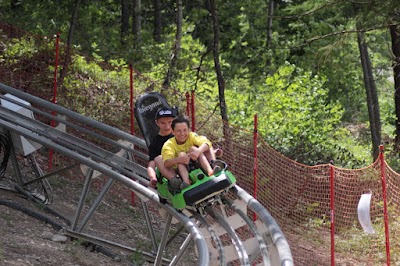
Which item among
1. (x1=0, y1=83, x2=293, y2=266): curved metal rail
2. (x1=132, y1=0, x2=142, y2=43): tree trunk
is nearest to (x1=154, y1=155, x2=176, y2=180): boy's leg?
(x1=0, y1=83, x2=293, y2=266): curved metal rail

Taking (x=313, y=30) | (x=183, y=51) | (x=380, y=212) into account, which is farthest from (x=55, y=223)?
(x=313, y=30)

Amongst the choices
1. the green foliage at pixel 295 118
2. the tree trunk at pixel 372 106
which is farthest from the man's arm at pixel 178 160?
the tree trunk at pixel 372 106

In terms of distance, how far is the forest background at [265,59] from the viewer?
61.2ft

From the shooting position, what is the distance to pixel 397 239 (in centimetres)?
1434

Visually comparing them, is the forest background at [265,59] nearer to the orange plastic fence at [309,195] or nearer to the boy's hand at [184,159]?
the orange plastic fence at [309,195]

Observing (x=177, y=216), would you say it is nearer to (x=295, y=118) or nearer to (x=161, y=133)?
(x=161, y=133)

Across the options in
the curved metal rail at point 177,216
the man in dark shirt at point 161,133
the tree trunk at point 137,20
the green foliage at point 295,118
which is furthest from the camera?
the tree trunk at point 137,20

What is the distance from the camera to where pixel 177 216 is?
989 cm

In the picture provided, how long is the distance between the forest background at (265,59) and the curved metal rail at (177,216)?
12.0 ft

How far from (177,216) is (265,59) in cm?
1861

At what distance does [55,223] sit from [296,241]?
12.5 ft

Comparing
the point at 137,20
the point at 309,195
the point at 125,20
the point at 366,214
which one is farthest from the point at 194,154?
the point at 125,20

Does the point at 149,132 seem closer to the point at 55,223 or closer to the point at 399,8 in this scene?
the point at 55,223

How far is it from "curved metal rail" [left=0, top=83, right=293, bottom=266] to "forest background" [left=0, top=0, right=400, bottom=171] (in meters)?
3.66
